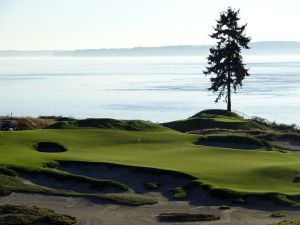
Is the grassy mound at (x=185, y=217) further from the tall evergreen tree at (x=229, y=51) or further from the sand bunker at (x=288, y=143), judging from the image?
the tall evergreen tree at (x=229, y=51)

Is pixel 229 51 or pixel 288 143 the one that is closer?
pixel 288 143

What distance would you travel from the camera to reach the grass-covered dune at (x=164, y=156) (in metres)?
32.3

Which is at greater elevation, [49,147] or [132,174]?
[49,147]

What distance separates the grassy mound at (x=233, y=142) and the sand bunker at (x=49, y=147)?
11047mm

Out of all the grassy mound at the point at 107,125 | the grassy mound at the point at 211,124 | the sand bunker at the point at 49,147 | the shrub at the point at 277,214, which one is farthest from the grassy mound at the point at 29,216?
the grassy mound at the point at 211,124

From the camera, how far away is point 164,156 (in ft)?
126

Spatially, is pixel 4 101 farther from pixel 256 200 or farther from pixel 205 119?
pixel 256 200

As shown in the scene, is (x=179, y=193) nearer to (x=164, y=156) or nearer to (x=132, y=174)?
(x=132, y=174)

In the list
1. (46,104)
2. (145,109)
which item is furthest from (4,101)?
(145,109)

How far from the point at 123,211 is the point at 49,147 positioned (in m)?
14.0

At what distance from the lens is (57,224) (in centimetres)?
2497

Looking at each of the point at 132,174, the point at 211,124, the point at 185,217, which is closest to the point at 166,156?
the point at 132,174

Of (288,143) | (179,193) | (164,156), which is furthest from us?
(288,143)

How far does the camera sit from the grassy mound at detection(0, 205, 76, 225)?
25.0 m
